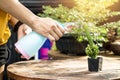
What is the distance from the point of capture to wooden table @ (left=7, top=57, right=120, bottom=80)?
1437mm

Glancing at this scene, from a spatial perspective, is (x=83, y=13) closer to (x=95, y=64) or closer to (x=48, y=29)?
(x=95, y=64)

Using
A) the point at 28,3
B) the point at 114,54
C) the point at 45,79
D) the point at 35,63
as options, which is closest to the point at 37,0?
the point at 28,3

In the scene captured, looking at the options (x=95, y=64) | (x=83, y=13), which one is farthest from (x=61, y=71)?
(x=83, y=13)

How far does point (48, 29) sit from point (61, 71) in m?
0.44

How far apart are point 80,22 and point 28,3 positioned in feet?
5.50

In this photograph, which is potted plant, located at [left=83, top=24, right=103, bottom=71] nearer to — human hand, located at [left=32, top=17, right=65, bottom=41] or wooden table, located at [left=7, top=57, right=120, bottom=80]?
wooden table, located at [left=7, top=57, right=120, bottom=80]

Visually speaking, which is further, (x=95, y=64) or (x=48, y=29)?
(x=95, y=64)

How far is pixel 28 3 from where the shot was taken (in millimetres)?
3119

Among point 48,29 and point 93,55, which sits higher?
point 48,29

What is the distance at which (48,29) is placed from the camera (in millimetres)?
1216

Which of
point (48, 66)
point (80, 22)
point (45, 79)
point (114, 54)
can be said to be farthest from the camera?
point (114, 54)

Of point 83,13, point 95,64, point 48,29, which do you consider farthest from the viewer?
point 83,13

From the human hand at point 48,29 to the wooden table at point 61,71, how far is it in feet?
0.88

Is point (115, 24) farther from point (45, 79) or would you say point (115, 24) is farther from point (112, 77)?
point (45, 79)
